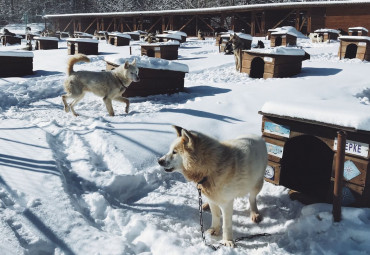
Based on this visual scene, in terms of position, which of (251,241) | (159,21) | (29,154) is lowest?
(251,241)

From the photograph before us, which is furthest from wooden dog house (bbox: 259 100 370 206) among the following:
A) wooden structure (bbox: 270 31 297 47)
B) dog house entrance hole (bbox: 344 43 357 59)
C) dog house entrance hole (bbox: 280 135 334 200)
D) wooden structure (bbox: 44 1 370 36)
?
wooden structure (bbox: 44 1 370 36)

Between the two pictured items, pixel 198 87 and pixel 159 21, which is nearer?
pixel 198 87

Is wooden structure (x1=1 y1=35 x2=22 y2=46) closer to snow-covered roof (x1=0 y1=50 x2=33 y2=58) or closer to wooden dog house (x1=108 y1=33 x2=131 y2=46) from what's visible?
wooden dog house (x1=108 y1=33 x2=131 y2=46)

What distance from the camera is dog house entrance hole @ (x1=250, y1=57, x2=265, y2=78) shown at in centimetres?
1130

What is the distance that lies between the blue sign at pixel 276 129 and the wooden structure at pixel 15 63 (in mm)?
10616

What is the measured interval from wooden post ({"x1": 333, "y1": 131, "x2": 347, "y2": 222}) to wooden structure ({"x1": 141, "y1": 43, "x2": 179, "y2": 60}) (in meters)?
13.1

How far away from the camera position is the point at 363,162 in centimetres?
318

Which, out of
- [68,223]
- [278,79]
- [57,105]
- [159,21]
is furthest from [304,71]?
[159,21]

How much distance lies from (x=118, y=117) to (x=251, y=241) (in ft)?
14.5

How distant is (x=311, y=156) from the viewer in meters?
4.81

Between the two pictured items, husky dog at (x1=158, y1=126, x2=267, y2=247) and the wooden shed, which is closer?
husky dog at (x1=158, y1=126, x2=267, y2=247)

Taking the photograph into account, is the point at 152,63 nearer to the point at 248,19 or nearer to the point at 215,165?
the point at 215,165

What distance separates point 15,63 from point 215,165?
1115cm

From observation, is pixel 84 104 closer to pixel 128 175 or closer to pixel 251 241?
pixel 128 175
